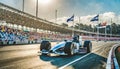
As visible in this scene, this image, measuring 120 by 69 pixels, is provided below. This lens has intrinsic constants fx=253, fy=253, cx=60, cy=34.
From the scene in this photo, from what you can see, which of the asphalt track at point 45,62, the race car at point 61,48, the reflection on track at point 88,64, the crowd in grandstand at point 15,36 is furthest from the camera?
the crowd in grandstand at point 15,36

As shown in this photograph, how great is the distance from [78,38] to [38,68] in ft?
33.6

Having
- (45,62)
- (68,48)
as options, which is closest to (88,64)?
(45,62)

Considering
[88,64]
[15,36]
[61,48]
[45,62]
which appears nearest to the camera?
[45,62]

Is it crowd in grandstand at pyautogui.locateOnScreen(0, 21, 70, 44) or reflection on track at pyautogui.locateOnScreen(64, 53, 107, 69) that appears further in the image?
crowd in grandstand at pyautogui.locateOnScreen(0, 21, 70, 44)

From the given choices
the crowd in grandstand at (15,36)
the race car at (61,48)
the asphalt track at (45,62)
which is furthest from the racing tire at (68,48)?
the crowd in grandstand at (15,36)

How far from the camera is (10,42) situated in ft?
105

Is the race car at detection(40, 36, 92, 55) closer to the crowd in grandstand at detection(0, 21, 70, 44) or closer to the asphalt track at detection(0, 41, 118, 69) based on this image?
the asphalt track at detection(0, 41, 118, 69)

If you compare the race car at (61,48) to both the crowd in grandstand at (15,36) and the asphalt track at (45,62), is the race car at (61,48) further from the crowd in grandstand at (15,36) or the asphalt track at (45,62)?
the crowd in grandstand at (15,36)

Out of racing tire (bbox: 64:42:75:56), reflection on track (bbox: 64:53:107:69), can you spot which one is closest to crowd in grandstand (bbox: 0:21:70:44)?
racing tire (bbox: 64:42:75:56)

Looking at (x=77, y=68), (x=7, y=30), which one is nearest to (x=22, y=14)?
(x=7, y=30)

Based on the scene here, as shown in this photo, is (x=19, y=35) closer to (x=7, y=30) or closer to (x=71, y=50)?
(x=7, y=30)

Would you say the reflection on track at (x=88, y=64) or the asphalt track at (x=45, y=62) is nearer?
the asphalt track at (x=45, y=62)

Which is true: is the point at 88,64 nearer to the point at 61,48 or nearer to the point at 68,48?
the point at 68,48

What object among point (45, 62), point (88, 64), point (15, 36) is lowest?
point (88, 64)
